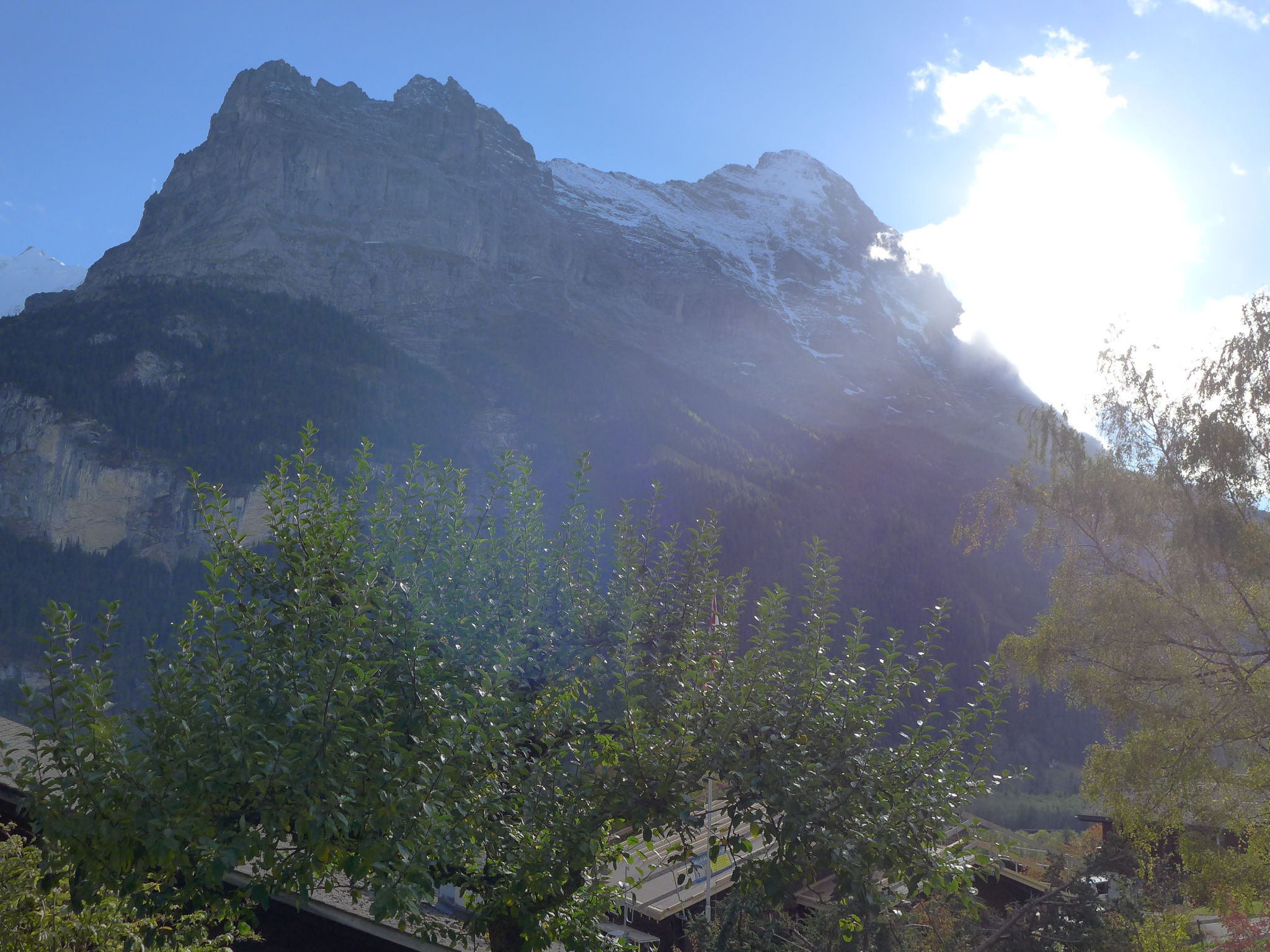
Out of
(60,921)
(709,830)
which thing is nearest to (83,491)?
(60,921)

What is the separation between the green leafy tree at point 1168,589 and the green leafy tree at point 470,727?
5933mm

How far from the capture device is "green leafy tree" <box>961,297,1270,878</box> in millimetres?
12422

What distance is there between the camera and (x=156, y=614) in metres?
110

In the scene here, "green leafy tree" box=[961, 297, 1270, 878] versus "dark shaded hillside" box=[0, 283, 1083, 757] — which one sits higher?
"dark shaded hillside" box=[0, 283, 1083, 757]

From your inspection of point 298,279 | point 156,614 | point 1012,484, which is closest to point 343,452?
point 156,614

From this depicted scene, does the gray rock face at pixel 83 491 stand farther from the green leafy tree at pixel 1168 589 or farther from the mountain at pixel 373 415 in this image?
the green leafy tree at pixel 1168 589

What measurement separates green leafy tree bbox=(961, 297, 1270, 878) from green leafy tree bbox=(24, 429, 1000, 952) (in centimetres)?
593

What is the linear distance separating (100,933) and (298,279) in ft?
599

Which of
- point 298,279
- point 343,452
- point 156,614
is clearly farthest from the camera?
point 298,279

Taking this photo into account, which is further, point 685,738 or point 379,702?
point 685,738

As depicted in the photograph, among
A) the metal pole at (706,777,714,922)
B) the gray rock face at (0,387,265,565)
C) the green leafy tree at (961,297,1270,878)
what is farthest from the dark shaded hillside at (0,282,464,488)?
the green leafy tree at (961,297,1270,878)

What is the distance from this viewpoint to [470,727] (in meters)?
6.64

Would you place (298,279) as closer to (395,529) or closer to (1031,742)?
(1031,742)

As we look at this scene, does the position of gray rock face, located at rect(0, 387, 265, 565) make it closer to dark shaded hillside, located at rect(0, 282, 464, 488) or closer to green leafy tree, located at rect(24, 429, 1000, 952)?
dark shaded hillside, located at rect(0, 282, 464, 488)
